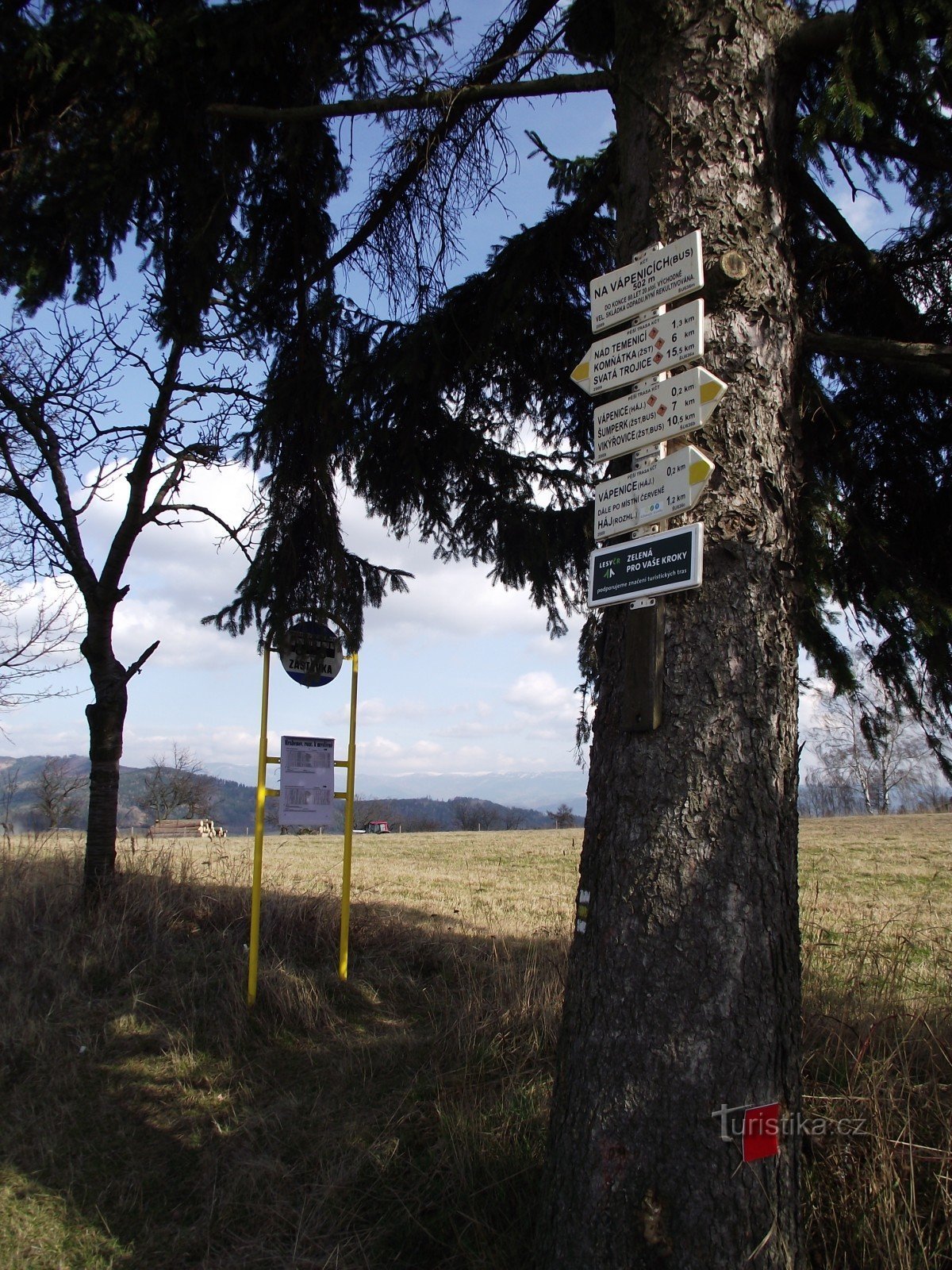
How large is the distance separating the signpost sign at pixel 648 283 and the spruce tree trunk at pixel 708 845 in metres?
0.13

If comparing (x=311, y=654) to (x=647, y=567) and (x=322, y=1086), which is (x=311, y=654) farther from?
(x=647, y=567)

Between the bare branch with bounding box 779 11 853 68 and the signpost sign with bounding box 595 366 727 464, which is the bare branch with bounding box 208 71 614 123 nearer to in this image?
the bare branch with bounding box 779 11 853 68

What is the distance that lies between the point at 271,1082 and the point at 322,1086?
0.95ft

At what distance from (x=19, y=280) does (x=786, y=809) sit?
550 cm

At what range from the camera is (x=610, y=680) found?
3107mm

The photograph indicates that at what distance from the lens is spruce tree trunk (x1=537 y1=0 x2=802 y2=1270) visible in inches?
103

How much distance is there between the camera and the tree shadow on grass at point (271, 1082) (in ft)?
10.9

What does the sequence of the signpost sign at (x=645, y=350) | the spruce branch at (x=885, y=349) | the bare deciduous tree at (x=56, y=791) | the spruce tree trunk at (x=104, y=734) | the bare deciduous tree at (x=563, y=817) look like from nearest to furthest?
the signpost sign at (x=645, y=350), the spruce branch at (x=885, y=349), the spruce tree trunk at (x=104, y=734), the bare deciduous tree at (x=56, y=791), the bare deciduous tree at (x=563, y=817)

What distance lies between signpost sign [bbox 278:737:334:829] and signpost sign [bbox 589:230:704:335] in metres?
3.72

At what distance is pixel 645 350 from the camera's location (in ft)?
10.2

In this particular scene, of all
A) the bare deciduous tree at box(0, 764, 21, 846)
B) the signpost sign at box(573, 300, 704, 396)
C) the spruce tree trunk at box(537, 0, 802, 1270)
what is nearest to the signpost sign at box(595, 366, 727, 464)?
the signpost sign at box(573, 300, 704, 396)

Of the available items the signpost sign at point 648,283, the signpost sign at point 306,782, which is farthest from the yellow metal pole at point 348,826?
the signpost sign at point 648,283

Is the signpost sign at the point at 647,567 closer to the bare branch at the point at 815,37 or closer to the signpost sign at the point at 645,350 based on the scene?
the signpost sign at the point at 645,350

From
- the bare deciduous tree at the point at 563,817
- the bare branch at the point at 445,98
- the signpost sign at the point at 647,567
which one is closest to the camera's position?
the signpost sign at the point at 647,567
